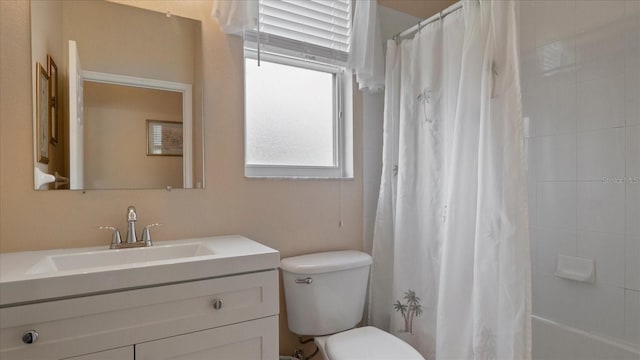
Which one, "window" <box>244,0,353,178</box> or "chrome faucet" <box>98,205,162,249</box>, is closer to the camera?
"chrome faucet" <box>98,205,162,249</box>

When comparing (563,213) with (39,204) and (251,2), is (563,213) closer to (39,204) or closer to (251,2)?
(251,2)

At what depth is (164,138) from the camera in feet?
4.64

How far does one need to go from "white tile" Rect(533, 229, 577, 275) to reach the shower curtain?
640mm

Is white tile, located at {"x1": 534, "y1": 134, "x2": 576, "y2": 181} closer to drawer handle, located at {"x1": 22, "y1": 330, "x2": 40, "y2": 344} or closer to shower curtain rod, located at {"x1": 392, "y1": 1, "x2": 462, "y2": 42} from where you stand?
shower curtain rod, located at {"x1": 392, "y1": 1, "x2": 462, "y2": 42}

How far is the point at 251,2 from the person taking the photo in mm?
1452

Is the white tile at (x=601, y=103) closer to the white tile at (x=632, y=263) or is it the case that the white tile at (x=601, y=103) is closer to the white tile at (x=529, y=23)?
the white tile at (x=529, y=23)

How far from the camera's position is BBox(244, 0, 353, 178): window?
170 cm

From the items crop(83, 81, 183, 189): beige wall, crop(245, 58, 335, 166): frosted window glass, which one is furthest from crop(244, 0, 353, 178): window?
crop(83, 81, 183, 189): beige wall

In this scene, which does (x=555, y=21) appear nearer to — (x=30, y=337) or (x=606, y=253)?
(x=606, y=253)

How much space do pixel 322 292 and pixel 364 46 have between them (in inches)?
48.2

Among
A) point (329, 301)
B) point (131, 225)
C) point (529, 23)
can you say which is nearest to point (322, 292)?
point (329, 301)

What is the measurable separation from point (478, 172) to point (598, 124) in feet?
2.52

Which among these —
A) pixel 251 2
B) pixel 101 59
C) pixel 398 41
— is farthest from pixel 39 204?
pixel 398 41

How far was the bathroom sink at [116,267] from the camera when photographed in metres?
0.84
